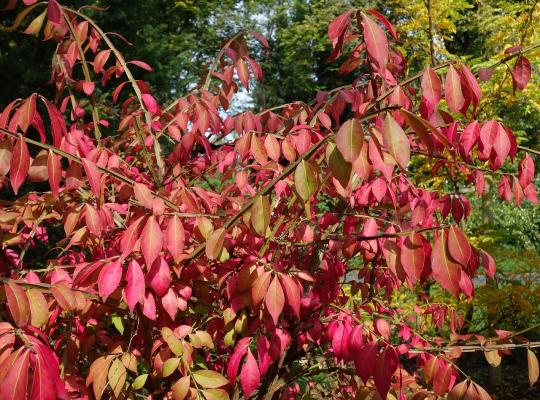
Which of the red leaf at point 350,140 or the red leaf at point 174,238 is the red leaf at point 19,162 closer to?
the red leaf at point 174,238

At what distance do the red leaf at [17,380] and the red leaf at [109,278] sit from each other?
11.7 inches

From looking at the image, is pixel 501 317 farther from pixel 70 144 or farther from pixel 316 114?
pixel 70 144

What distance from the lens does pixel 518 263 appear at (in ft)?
15.3

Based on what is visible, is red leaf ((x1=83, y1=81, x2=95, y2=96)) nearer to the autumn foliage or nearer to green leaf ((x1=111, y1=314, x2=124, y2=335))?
the autumn foliage

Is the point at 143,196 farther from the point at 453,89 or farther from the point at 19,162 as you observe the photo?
the point at 453,89

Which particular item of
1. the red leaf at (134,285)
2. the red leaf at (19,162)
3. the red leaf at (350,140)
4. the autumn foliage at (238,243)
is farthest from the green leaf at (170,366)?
the red leaf at (350,140)

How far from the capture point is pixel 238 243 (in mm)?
1583

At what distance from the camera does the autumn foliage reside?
0.97 meters

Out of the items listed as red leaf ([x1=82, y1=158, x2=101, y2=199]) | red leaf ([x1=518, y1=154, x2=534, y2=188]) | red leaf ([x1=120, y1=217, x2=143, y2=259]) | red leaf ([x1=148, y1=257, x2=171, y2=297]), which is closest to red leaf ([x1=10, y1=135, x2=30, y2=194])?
red leaf ([x1=82, y1=158, x2=101, y2=199])

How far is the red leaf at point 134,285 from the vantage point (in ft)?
3.75

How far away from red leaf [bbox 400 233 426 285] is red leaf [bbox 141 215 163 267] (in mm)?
505

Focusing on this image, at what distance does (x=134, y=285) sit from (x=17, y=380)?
0.38m

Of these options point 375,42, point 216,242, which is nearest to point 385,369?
point 216,242

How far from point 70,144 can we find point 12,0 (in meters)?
0.40
